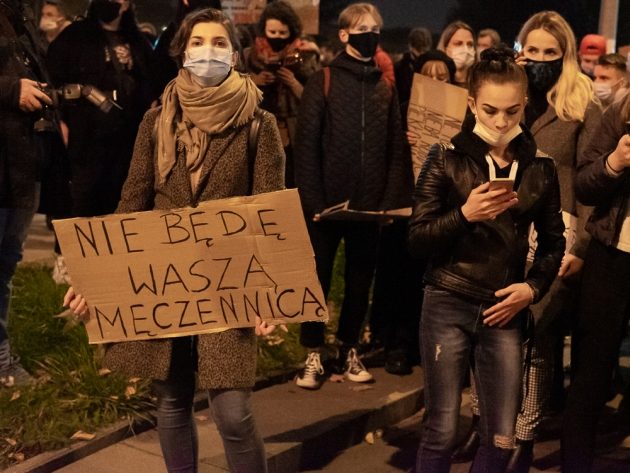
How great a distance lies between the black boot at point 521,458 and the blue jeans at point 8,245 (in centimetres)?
275

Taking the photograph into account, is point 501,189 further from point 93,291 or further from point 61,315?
point 61,315

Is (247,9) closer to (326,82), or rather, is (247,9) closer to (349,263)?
(326,82)

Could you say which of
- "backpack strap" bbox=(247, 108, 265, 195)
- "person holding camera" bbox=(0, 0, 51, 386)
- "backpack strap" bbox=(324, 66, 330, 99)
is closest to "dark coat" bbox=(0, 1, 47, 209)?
"person holding camera" bbox=(0, 0, 51, 386)

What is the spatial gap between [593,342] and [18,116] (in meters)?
3.01

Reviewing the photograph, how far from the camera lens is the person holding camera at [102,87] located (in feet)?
20.1

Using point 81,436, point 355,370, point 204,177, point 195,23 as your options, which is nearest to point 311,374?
point 355,370

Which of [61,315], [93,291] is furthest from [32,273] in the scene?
[93,291]

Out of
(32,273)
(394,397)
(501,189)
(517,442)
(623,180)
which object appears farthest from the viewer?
(32,273)

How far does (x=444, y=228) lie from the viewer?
3.74m

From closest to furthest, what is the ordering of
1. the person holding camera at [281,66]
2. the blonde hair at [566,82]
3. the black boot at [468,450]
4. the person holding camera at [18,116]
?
1. the blonde hair at [566,82]
2. the person holding camera at [18,116]
3. the black boot at [468,450]
4. the person holding camera at [281,66]

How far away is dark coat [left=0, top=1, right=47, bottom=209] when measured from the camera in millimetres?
5082

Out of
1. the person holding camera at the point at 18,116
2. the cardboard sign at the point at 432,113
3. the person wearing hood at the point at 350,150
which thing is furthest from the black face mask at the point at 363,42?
the person holding camera at the point at 18,116

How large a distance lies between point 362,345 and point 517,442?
7.10 feet

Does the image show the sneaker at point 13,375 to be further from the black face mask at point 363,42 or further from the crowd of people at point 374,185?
the black face mask at point 363,42
